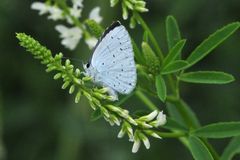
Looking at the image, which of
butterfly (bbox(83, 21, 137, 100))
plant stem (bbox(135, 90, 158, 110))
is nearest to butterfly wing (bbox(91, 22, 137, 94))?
butterfly (bbox(83, 21, 137, 100))

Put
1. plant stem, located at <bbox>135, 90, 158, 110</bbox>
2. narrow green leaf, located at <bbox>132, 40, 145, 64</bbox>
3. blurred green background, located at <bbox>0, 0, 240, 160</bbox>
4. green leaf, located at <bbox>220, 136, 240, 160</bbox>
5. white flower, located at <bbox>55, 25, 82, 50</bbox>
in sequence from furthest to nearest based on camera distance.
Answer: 1. blurred green background, located at <bbox>0, 0, 240, 160</bbox>
2. white flower, located at <bbox>55, 25, 82, 50</bbox>
3. plant stem, located at <bbox>135, 90, 158, 110</bbox>
4. green leaf, located at <bbox>220, 136, 240, 160</bbox>
5. narrow green leaf, located at <bbox>132, 40, 145, 64</bbox>

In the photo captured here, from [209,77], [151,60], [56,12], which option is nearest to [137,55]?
[151,60]

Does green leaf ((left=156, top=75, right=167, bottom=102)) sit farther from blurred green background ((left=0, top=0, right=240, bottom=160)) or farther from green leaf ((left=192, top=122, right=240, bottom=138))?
blurred green background ((left=0, top=0, right=240, bottom=160))

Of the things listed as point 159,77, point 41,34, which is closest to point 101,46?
point 159,77

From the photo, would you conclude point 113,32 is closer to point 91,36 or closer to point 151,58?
point 151,58

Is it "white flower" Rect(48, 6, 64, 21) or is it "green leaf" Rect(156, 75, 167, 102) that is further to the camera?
"white flower" Rect(48, 6, 64, 21)

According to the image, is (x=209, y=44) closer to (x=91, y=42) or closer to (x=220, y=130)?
(x=220, y=130)

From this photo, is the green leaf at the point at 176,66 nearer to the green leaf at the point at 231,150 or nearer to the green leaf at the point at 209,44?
the green leaf at the point at 209,44
